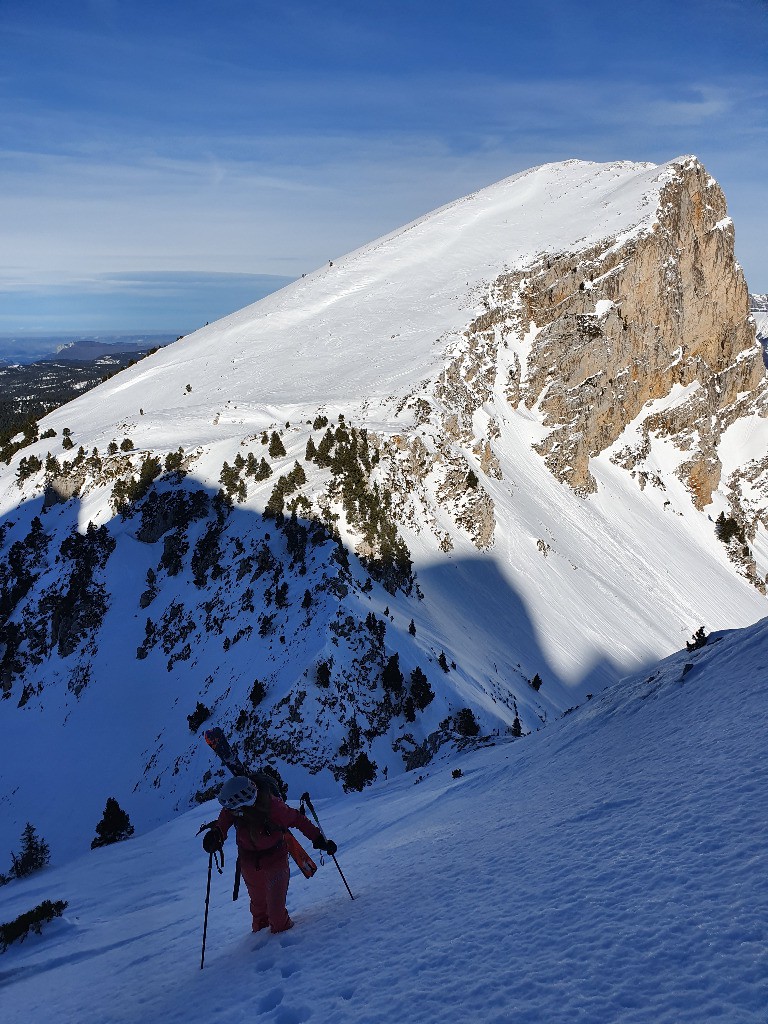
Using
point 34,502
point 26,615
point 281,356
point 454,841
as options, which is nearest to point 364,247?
point 281,356

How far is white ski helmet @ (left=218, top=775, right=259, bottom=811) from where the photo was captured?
19.3ft

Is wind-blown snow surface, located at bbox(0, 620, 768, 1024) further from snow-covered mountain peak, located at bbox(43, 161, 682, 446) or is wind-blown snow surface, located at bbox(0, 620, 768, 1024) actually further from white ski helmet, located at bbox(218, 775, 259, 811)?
snow-covered mountain peak, located at bbox(43, 161, 682, 446)

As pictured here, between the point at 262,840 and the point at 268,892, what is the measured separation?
442 mm

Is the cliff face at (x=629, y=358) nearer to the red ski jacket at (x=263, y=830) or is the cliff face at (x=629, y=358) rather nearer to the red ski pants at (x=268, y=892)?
the red ski jacket at (x=263, y=830)

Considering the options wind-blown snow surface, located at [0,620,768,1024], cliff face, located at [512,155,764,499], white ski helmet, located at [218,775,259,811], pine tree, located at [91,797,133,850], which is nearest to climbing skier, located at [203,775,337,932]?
white ski helmet, located at [218,775,259,811]

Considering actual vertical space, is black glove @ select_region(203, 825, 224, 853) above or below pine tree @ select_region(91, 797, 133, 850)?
above

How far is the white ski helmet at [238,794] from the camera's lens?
5.88 metres

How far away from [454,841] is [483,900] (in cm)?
219

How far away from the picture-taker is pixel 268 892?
5992 millimetres

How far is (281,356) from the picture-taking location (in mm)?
65500

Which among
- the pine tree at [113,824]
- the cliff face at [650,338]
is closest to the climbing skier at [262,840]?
the pine tree at [113,824]

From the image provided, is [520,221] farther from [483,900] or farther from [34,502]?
[483,900]

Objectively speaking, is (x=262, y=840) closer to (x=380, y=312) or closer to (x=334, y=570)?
(x=334, y=570)

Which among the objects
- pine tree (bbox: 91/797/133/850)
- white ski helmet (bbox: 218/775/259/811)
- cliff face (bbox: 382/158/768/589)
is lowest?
pine tree (bbox: 91/797/133/850)
